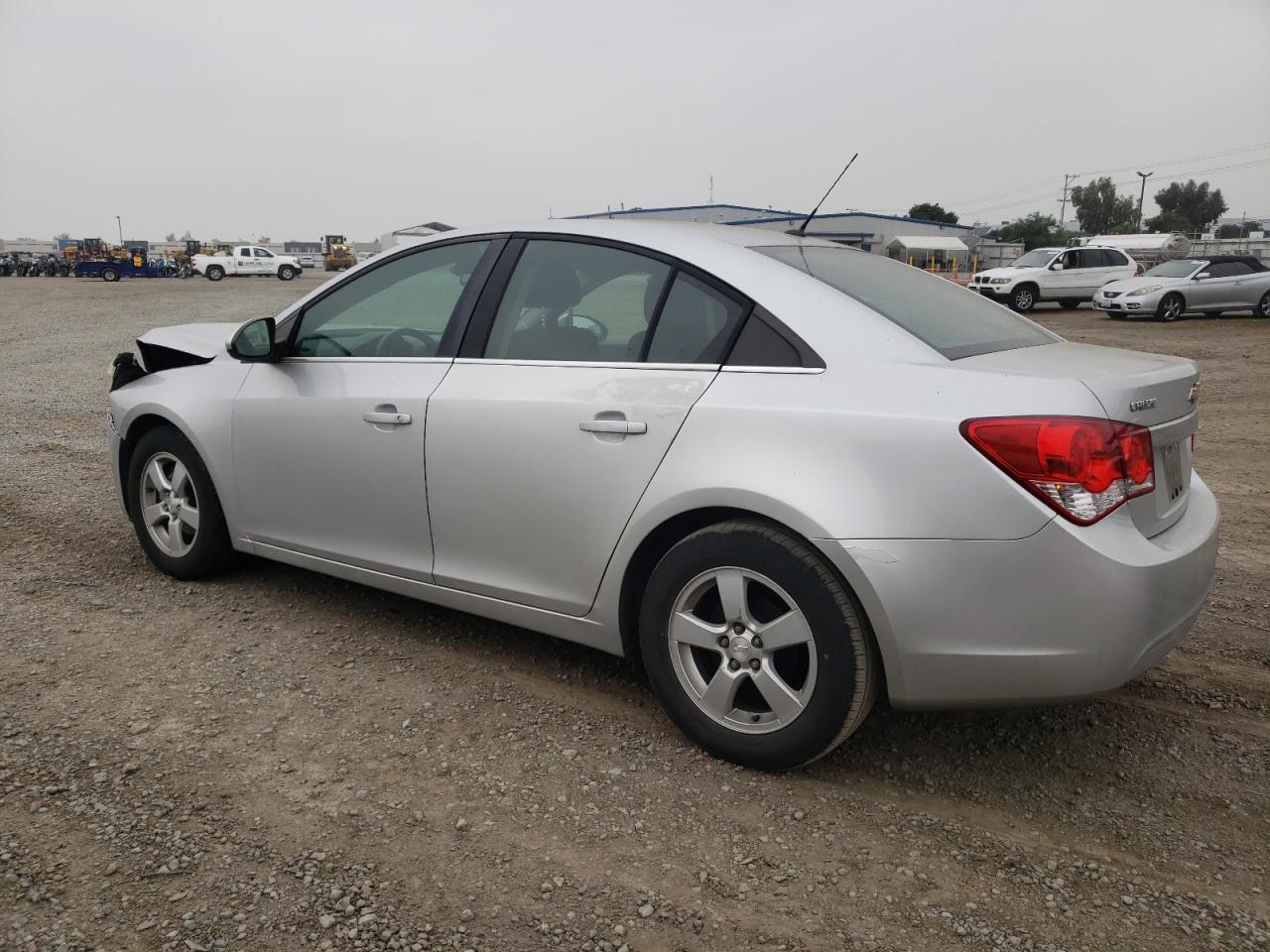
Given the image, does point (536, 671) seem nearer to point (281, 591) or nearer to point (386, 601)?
point (386, 601)

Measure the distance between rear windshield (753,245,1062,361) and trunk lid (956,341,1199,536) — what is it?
125 millimetres

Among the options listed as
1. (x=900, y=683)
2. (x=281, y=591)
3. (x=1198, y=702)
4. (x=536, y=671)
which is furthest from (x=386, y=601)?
Answer: (x=1198, y=702)

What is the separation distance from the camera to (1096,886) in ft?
7.84

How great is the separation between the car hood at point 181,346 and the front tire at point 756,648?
2.55 metres

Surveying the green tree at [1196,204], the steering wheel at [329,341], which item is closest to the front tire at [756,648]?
the steering wheel at [329,341]

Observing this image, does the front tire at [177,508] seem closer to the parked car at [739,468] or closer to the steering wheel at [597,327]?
the parked car at [739,468]

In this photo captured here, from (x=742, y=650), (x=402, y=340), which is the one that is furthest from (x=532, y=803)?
(x=402, y=340)

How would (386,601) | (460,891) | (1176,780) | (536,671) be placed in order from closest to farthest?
(460,891) < (1176,780) < (536,671) < (386,601)

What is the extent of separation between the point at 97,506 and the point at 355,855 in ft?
13.5

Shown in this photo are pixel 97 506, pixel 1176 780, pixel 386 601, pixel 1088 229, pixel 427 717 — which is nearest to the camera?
pixel 1176 780

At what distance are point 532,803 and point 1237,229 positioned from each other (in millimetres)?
112941

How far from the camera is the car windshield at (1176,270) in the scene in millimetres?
21266

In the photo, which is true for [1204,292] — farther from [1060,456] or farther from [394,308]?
[1060,456]

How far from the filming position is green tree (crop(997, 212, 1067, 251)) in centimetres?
9412
